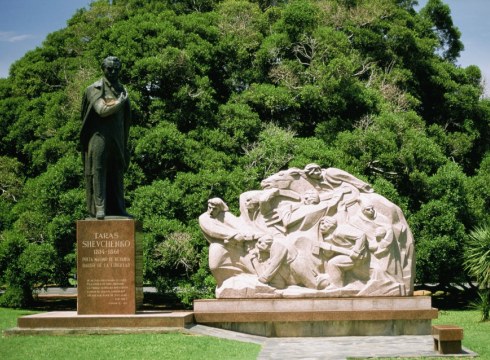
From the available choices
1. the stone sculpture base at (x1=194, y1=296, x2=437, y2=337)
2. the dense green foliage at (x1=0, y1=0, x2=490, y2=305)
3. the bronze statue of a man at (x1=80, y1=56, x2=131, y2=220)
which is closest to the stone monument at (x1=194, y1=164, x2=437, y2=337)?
the stone sculpture base at (x1=194, y1=296, x2=437, y2=337)

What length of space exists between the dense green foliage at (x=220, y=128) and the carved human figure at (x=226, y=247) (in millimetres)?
4828

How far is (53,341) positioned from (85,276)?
4.83 ft

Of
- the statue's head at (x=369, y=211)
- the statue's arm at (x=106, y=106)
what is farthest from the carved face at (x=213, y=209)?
the statue's head at (x=369, y=211)

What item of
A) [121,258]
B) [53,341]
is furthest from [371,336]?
[53,341]

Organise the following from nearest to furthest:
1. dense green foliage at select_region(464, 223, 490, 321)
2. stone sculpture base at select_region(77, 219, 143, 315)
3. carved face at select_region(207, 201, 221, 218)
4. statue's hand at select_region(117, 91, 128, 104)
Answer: stone sculpture base at select_region(77, 219, 143, 315), statue's hand at select_region(117, 91, 128, 104), carved face at select_region(207, 201, 221, 218), dense green foliage at select_region(464, 223, 490, 321)

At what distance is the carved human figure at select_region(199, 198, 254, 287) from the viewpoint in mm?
13867

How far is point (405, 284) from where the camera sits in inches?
544

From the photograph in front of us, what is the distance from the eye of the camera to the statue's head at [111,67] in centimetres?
1295

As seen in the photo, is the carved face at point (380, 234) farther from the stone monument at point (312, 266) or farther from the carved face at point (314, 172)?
the carved face at point (314, 172)

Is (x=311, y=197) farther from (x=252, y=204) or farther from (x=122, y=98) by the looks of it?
(x=122, y=98)

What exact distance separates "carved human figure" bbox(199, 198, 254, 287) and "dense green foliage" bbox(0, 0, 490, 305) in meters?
4.83

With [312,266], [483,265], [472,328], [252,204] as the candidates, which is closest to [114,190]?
[252,204]

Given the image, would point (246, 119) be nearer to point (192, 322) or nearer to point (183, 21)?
point (183, 21)

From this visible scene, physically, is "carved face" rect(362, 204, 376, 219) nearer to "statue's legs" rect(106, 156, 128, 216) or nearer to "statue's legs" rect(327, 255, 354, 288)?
"statue's legs" rect(327, 255, 354, 288)
